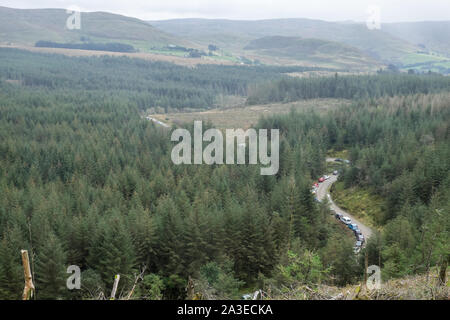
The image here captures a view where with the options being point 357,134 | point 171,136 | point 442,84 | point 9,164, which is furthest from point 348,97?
point 9,164

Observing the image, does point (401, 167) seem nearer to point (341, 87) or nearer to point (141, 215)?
point (141, 215)

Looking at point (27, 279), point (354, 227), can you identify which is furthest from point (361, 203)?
point (27, 279)

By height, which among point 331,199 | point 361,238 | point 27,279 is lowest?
point 331,199

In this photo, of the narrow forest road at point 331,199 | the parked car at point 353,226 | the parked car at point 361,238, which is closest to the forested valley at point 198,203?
the parked car at point 353,226

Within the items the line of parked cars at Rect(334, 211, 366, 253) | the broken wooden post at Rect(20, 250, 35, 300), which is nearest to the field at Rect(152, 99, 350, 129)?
the line of parked cars at Rect(334, 211, 366, 253)

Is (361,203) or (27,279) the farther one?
(361,203)

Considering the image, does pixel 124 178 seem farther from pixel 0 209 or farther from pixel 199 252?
pixel 199 252

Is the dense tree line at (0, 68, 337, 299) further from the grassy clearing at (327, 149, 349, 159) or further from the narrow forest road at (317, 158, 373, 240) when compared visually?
the grassy clearing at (327, 149, 349, 159)
